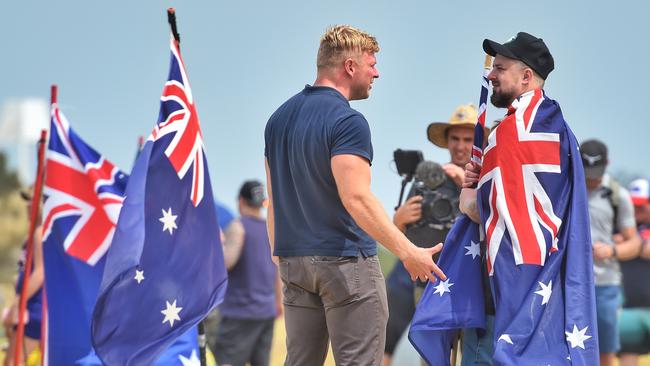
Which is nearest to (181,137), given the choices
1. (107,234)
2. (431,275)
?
(107,234)

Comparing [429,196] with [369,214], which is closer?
[369,214]

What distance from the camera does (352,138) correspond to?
183 inches

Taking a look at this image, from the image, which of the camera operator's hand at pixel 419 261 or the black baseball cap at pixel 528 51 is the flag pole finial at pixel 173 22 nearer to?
the black baseball cap at pixel 528 51

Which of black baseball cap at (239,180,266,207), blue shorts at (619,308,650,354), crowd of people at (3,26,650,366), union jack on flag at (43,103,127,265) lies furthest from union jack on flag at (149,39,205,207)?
blue shorts at (619,308,650,354)

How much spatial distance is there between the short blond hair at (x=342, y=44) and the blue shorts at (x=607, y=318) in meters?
3.78

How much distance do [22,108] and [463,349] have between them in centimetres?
2901

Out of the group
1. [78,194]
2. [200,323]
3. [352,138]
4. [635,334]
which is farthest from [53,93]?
[635,334]

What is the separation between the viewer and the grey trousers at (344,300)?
4.71 meters

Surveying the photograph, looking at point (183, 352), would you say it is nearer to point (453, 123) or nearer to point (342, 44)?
point (453, 123)

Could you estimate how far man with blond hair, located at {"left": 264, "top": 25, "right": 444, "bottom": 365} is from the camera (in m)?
4.60

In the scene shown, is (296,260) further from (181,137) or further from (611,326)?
(611,326)

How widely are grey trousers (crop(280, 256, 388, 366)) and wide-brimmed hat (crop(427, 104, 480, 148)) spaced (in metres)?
1.96

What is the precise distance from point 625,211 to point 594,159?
0.57 metres

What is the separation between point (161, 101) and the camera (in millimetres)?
6355
